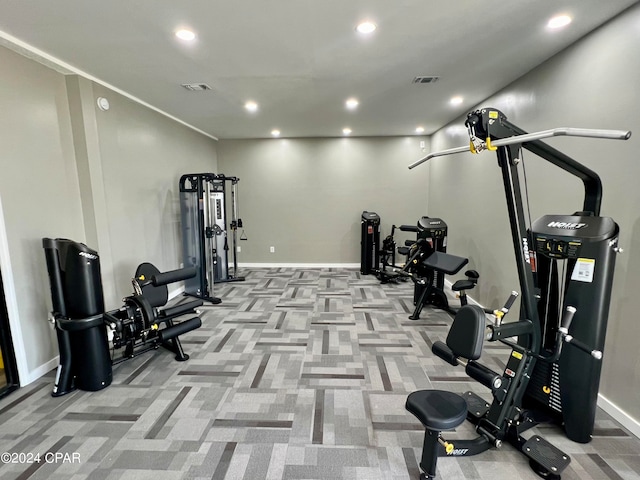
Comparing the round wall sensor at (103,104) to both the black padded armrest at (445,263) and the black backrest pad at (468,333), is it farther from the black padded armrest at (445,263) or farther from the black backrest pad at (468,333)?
the black padded armrest at (445,263)

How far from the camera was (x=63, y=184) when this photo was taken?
9.47 feet

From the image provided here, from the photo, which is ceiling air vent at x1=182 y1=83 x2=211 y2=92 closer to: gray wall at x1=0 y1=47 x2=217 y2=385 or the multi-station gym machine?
gray wall at x1=0 y1=47 x2=217 y2=385

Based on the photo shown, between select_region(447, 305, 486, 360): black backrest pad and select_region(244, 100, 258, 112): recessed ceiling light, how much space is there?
3.59 metres

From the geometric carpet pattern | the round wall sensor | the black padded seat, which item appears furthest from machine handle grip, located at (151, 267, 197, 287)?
the black padded seat

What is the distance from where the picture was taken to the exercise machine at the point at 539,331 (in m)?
1.59

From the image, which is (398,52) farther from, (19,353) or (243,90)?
(19,353)

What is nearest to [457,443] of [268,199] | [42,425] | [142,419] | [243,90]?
[142,419]

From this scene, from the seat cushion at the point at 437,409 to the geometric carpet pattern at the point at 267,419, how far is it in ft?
1.51

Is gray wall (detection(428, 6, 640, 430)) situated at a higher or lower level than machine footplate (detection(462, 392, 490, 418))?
higher

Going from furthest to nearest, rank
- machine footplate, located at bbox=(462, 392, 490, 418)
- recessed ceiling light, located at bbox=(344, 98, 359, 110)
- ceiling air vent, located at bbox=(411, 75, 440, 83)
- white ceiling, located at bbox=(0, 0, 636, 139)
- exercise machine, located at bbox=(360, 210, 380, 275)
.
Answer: exercise machine, located at bbox=(360, 210, 380, 275) → recessed ceiling light, located at bbox=(344, 98, 359, 110) → ceiling air vent, located at bbox=(411, 75, 440, 83) → machine footplate, located at bbox=(462, 392, 490, 418) → white ceiling, located at bbox=(0, 0, 636, 139)

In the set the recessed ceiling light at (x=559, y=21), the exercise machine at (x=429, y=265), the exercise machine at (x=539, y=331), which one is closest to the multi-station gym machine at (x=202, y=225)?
the exercise machine at (x=429, y=265)

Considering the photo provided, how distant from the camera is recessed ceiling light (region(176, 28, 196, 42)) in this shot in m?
2.21

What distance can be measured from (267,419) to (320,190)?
16.4ft

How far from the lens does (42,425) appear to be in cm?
208
